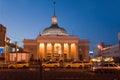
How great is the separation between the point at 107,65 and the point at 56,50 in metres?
67.7

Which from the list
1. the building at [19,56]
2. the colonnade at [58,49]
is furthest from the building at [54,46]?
the building at [19,56]

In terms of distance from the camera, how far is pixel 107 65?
38219 millimetres

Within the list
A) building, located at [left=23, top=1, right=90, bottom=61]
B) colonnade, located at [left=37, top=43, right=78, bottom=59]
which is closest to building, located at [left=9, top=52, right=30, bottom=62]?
building, located at [left=23, top=1, right=90, bottom=61]

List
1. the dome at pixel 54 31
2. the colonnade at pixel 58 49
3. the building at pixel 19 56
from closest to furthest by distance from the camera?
the building at pixel 19 56
the colonnade at pixel 58 49
the dome at pixel 54 31

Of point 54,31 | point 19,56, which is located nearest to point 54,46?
point 54,31

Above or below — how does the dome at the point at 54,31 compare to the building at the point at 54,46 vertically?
above

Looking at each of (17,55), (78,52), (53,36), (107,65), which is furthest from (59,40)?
(107,65)

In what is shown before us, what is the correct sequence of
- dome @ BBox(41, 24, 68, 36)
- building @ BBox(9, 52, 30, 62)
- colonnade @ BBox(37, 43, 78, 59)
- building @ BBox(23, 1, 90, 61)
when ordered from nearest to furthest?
building @ BBox(9, 52, 30, 62) < colonnade @ BBox(37, 43, 78, 59) < building @ BBox(23, 1, 90, 61) < dome @ BBox(41, 24, 68, 36)

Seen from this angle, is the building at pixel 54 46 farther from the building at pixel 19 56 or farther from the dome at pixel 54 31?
the building at pixel 19 56

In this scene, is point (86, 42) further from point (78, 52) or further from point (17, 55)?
point (17, 55)

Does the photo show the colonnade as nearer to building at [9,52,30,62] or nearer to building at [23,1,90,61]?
building at [23,1,90,61]

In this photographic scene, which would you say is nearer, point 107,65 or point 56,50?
point 107,65

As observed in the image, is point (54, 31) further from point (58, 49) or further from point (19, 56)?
point (19, 56)

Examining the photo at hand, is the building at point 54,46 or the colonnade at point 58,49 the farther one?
the building at point 54,46
